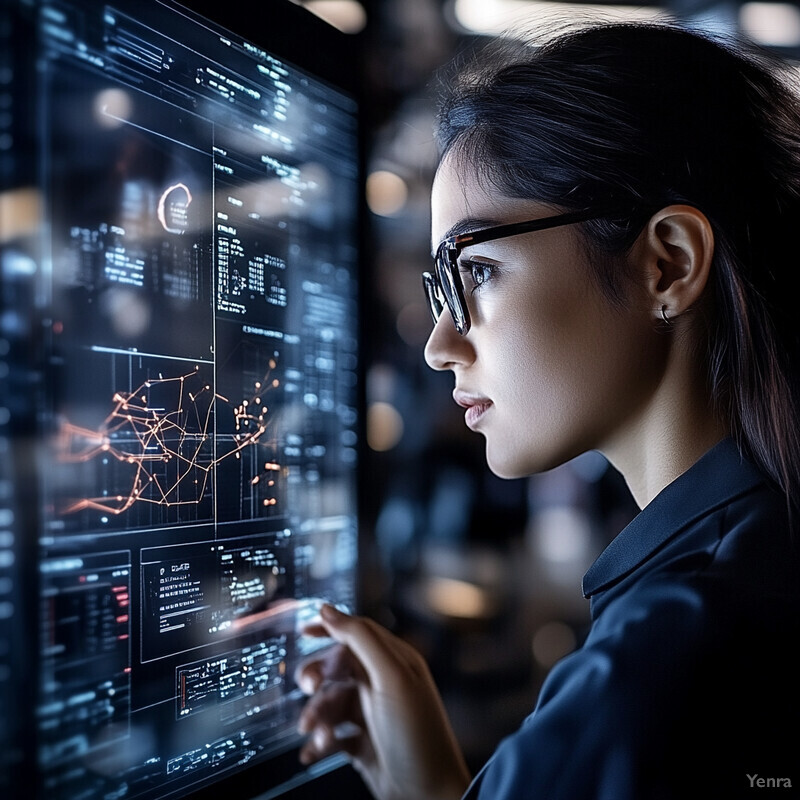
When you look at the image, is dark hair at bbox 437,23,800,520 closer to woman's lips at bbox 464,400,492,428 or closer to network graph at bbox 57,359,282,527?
woman's lips at bbox 464,400,492,428

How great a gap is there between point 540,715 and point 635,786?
70mm

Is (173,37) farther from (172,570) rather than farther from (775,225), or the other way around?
(775,225)

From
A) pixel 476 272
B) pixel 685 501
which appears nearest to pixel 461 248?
pixel 476 272

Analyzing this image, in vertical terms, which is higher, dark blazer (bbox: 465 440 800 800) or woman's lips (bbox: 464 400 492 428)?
woman's lips (bbox: 464 400 492 428)

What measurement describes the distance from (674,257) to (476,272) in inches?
6.5

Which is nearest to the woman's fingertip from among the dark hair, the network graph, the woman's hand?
the woman's hand

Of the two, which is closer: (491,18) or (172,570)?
(172,570)

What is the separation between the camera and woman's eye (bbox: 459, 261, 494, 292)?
666 mm

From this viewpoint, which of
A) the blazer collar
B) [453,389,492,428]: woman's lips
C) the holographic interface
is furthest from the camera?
[453,389,492,428]: woman's lips

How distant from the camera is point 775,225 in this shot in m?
0.66

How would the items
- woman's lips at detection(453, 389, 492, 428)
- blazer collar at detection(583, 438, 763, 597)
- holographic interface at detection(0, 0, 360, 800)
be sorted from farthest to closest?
1. woman's lips at detection(453, 389, 492, 428)
2. blazer collar at detection(583, 438, 763, 597)
3. holographic interface at detection(0, 0, 360, 800)

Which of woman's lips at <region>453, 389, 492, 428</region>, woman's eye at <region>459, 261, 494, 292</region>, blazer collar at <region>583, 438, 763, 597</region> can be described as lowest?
blazer collar at <region>583, 438, 763, 597</region>

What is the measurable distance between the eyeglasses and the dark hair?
0.05 feet

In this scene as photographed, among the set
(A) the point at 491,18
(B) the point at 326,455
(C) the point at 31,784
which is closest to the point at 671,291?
(B) the point at 326,455
